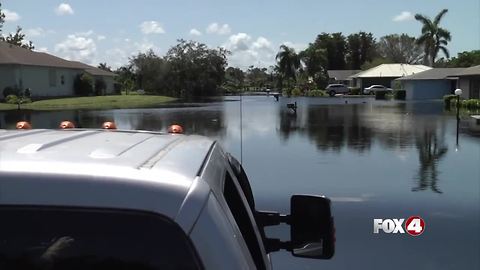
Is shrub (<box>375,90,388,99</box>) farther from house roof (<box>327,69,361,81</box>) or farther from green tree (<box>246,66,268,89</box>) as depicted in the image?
green tree (<box>246,66,268,89</box>)

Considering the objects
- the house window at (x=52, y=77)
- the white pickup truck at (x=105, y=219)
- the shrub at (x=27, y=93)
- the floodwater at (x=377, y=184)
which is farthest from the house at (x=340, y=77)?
the white pickup truck at (x=105, y=219)

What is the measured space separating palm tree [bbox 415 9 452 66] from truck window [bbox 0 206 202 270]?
263ft

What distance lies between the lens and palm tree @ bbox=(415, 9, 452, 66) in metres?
78.0

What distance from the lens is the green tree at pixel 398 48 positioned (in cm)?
11369

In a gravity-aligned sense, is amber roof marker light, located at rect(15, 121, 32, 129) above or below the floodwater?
above

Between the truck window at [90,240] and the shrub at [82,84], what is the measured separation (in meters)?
64.3

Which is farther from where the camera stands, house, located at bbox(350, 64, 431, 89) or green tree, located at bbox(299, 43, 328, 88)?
green tree, located at bbox(299, 43, 328, 88)

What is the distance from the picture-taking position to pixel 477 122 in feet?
92.6

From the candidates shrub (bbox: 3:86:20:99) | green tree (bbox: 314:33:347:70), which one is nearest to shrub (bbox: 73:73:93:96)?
shrub (bbox: 3:86:20:99)

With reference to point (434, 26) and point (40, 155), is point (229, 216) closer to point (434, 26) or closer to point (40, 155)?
point (40, 155)

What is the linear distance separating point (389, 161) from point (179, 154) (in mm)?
13518

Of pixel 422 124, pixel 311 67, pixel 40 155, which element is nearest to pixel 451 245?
pixel 40 155

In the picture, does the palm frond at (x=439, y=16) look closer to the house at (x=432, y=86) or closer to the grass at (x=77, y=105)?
the house at (x=432, y=86)

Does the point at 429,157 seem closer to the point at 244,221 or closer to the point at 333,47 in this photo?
the point at 244,221
